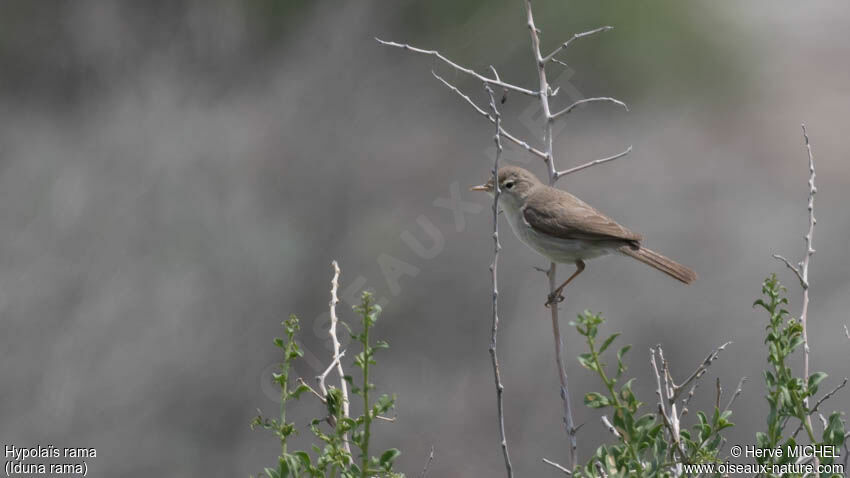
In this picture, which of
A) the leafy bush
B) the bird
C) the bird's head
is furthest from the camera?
the bird's head

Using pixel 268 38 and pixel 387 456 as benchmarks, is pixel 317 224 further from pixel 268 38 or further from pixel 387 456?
pixel 387 456

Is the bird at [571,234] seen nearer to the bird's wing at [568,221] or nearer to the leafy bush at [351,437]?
the bird's wing at [568,221]

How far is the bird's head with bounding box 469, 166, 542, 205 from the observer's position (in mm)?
4395

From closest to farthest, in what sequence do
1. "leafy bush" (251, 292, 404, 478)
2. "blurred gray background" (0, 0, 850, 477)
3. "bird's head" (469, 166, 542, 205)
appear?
"leafy bush" (251, 292, 404, 478) → "bird's head" (469, 166, 542, 205) → "blurred gray background" (0, 0, 850, 477)

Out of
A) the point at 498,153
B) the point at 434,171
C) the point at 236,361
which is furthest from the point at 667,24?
the point at 498,153

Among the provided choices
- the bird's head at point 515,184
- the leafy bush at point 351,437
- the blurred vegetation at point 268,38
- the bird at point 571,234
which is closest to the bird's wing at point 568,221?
the bird at point 571,234

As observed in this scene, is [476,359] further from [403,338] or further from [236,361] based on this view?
[236,361]

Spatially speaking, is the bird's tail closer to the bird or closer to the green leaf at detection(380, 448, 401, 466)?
the bird

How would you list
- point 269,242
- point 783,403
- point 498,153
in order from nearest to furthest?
point 783,403 < point 498,153 < point 269,242

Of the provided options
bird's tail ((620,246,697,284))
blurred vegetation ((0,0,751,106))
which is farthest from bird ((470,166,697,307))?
blurred vegetation ((0,0,751,106))

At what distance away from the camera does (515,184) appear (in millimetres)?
4422

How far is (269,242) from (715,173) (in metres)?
4.33

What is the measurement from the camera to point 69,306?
752cm

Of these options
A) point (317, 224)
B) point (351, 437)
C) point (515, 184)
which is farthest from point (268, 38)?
point (351, 437)
